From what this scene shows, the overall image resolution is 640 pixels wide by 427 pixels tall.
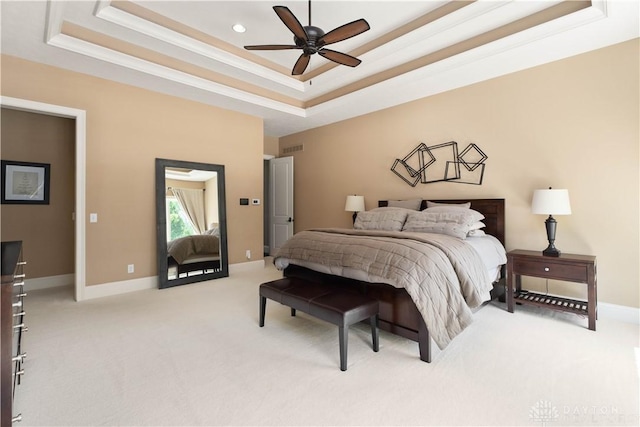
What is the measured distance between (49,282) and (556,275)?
21.1ft

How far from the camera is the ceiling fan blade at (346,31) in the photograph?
8.16 ft

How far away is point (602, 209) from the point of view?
3119mm

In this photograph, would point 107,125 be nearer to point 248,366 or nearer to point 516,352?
point 248,366

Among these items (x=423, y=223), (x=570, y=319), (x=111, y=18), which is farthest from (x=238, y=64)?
(x=570, y=319)

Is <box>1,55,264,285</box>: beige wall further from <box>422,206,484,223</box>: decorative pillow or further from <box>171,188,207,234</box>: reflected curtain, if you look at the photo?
<box>422,206,484,223</box>: decorative pillow

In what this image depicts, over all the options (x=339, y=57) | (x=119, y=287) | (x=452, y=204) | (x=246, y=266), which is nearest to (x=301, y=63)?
(x=339, y=57)

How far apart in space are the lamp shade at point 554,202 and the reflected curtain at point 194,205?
14.5 feet

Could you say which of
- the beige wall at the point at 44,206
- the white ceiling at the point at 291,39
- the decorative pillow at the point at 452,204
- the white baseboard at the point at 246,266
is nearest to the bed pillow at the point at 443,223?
the decorative pillow at the point at 452,204

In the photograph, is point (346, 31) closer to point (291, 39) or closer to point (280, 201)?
point (291, 39)

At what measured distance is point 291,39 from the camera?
3.82 metres

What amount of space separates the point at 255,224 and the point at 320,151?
6.30 feet

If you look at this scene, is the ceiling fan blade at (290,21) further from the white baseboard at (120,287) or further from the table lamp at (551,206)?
the white baseboard at (120,287)

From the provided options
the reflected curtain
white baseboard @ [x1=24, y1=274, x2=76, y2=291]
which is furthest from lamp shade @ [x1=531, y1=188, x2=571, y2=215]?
white baseboard @ [x1=24, y1=274, x2=76, y2=291]

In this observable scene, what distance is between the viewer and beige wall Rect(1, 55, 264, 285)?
357 cm
